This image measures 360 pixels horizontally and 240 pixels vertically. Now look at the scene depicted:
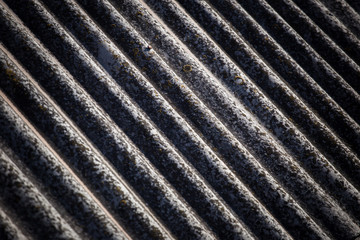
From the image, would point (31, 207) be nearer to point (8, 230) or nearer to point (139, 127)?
point (8, 230)

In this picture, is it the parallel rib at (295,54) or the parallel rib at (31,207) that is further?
the parallel rib at (295,54)

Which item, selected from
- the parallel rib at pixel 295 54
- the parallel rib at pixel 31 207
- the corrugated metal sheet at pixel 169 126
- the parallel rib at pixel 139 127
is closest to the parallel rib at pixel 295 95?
the corrugated metal sheet at pixel 169 126

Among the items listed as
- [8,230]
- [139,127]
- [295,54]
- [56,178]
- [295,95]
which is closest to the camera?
[8,230]

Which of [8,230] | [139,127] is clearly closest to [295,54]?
[139,127]

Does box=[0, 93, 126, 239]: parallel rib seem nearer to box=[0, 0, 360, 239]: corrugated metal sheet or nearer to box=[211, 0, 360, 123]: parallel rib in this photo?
box=[0, 0, 360, 239]: corrugated metal sheet

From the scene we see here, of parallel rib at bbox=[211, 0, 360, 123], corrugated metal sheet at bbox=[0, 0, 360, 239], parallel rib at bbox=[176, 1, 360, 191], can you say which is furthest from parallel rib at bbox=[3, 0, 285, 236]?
parallel rib at bbox=[211, 0, 360, 123]

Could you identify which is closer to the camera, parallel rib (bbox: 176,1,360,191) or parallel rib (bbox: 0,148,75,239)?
parallel rib (bbox: 0,148,75,239)

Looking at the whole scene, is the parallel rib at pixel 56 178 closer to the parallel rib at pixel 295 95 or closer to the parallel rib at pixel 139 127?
the parallel rib at pixel 139 127

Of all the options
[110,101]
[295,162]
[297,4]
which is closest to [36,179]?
[110,101]

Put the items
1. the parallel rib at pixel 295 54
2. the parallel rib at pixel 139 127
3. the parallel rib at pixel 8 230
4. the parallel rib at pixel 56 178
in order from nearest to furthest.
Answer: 1. the parallel rib at pixel 8 230
2. the parallel rib at pixel 56 178
3. the parallel rib at pixel 139 127
4. the parallel rib at pixel 295 54
